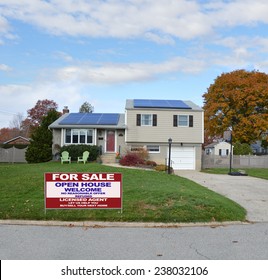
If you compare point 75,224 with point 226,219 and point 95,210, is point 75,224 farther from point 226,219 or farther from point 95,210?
point 226,219

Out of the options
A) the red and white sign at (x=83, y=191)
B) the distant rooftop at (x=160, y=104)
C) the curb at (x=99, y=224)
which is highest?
the distant rooftop at (x=160, y=104)

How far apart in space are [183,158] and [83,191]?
23.4m

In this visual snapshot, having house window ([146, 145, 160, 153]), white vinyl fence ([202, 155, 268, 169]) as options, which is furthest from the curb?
white vinyl fence ([202, 155, 268, 169])

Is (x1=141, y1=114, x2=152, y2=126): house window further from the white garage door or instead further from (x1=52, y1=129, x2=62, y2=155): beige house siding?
(x1=52, y1=129, x2=62, y2=155): beige house siding

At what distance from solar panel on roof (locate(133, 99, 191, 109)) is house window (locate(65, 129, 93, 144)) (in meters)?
5.00

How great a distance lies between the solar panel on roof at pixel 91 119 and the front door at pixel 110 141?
0.91m

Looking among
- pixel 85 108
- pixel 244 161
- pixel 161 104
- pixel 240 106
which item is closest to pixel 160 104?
pixel 161 104

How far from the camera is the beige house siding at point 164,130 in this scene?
30641mm

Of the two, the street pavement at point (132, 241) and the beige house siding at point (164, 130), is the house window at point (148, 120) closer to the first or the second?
the beige house siding at point (164, 130)

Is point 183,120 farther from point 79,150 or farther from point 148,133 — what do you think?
point 79,150

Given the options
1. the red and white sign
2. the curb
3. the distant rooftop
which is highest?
the distant rooftop

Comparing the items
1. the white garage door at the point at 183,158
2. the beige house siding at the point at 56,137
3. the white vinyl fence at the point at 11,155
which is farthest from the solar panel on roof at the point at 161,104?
the white vinyl fence at the point at 11,155

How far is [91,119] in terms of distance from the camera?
1270 inches

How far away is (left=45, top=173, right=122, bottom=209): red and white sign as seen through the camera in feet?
28.8
